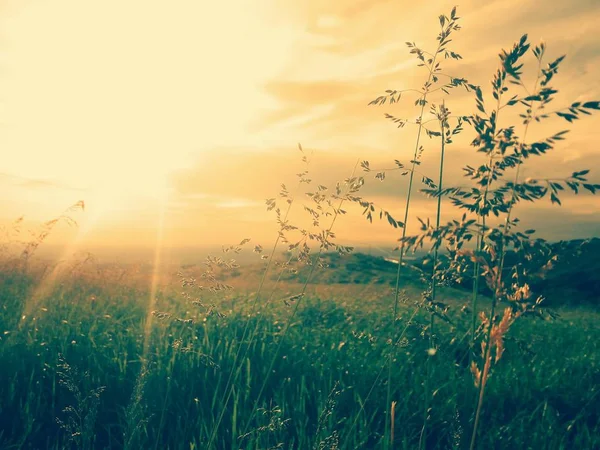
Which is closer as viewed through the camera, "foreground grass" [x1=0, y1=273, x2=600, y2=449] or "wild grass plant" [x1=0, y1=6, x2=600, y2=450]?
"wild grass plant" [x1=0, y1=6, x2=600, y2=450]

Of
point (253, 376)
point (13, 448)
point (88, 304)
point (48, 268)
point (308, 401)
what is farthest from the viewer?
point (48, 268)

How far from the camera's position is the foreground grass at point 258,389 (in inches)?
133

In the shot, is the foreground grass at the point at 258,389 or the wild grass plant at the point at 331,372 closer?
the wild grass plant at the point at 331,372

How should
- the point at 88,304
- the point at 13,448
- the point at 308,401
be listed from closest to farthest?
the point at 13,448 < the point at 308,401 < the point at 88,304

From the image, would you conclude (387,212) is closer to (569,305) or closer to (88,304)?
(88,304)

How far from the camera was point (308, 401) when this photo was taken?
391 cm

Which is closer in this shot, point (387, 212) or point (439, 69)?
point (387, 212)

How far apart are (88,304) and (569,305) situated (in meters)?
12.5

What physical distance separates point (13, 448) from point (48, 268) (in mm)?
5782

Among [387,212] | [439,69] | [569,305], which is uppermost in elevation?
[439,69]

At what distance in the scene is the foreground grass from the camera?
3377 millimetres

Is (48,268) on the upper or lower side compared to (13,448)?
upper

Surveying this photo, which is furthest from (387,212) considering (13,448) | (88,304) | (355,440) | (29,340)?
(88,304)

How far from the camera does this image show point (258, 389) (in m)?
4.04
